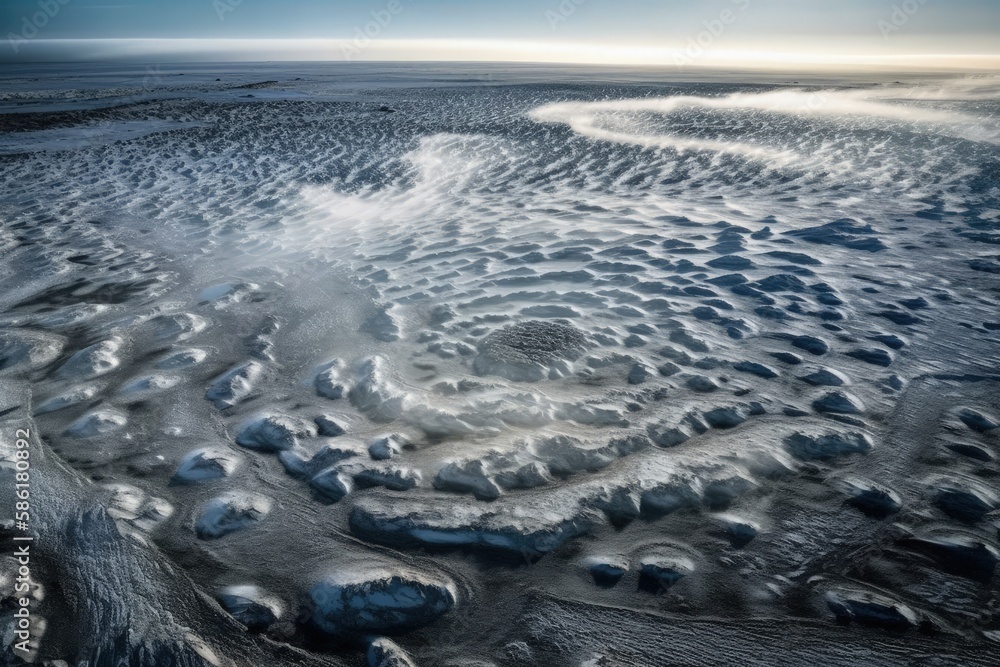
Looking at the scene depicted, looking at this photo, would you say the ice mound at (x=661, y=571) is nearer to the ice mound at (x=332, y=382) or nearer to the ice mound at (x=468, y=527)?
the ice mound at (x=468, y=527)

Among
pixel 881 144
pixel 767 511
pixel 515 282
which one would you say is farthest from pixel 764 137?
pixel 767 511

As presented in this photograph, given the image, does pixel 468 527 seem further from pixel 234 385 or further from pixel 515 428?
pixel 234 385

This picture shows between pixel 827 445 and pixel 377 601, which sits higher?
pixel 827 445

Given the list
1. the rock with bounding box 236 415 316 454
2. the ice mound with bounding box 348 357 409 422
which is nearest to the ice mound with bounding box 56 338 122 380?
the rock with bounding box 236 415 316 454

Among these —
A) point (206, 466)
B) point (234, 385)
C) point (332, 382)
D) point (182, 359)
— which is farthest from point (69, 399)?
point (332, 382)

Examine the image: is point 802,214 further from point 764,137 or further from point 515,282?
point 764,137

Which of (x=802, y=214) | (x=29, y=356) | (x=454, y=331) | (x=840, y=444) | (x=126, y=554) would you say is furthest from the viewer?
(x=802, y=214)
